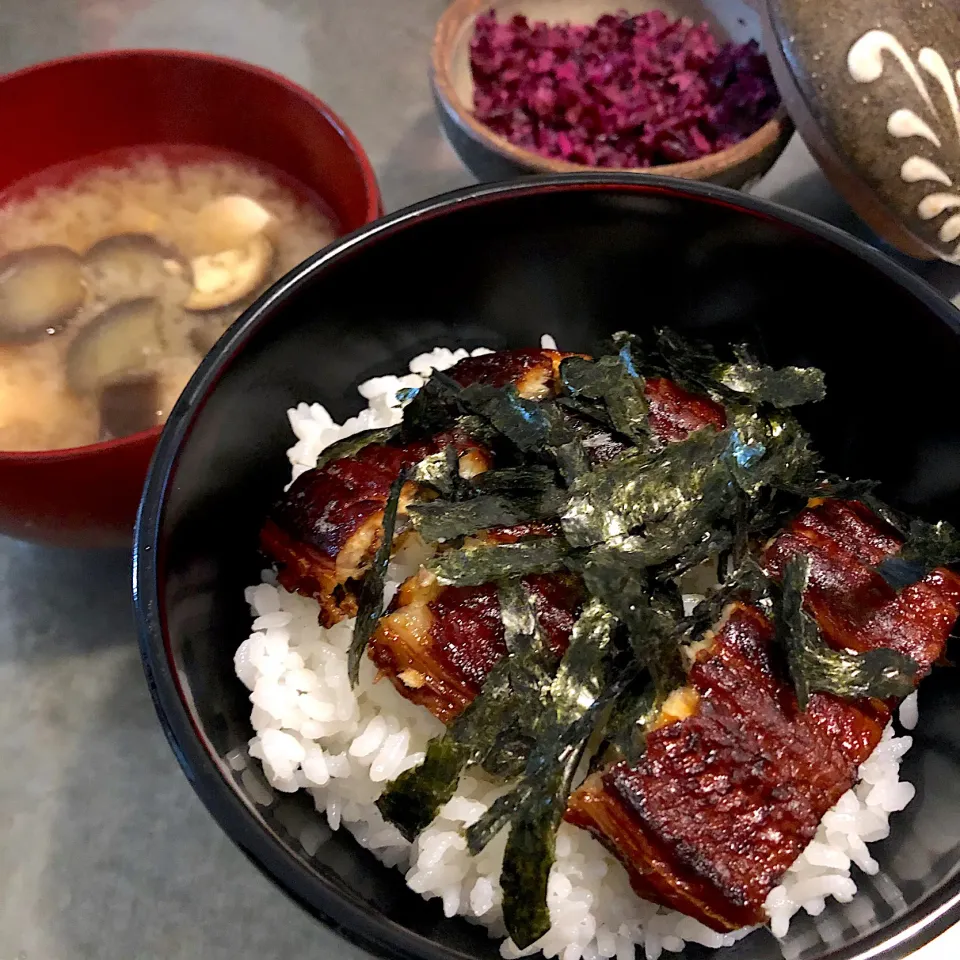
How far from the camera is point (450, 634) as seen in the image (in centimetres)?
102

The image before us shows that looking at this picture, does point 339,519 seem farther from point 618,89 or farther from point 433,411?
point 618,89

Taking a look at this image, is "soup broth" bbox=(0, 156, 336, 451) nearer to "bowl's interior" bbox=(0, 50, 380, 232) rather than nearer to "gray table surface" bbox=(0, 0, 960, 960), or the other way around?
"bowl's interior" bbox=(0, 50, 380, 232)

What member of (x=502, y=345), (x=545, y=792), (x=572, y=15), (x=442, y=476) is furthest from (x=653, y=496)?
(x=572, y=15)

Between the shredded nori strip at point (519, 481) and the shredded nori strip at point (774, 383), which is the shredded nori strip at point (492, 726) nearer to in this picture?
the shredded nori strip at point (519, 481)

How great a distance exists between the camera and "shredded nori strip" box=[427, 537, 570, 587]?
1017 mm

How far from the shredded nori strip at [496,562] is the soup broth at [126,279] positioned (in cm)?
73

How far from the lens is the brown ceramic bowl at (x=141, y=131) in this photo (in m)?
1.37

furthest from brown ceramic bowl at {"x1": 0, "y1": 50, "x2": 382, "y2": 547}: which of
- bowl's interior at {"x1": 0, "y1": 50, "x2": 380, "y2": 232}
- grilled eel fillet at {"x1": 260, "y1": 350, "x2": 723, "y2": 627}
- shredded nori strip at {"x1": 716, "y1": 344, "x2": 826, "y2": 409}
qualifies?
shredded nori strip at {"x1": 716, "y1": 344, "x2": 826, "y2": 409}

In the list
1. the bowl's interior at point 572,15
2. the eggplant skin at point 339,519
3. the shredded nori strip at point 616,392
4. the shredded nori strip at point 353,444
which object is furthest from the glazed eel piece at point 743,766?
the bowl's interior at point 572,15

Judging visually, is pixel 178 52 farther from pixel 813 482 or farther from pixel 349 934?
pixel 349 934

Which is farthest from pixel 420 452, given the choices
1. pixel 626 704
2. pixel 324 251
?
pixel 626 704

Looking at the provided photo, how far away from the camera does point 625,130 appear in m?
1.88

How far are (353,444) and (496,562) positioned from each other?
0.32 m

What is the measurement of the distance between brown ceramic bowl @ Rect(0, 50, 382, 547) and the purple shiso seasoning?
1.43 feet
